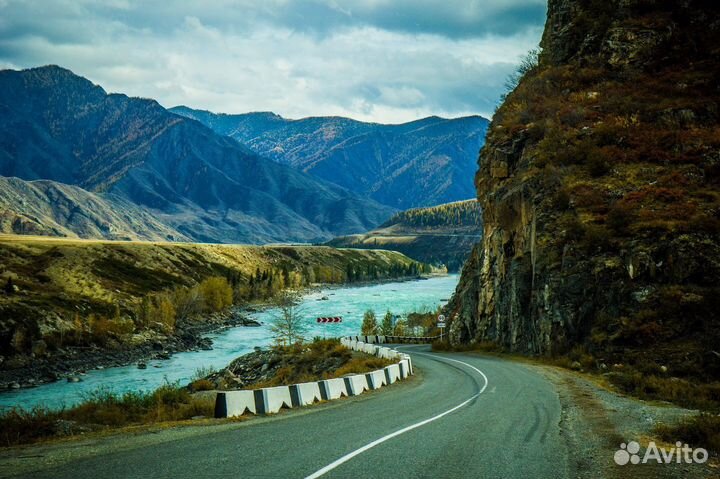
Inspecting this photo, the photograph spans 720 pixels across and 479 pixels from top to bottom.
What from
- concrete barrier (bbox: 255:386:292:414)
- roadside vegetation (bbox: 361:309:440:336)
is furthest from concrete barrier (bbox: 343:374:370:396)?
roadside vegetation (bbox: 361:309:440:336)

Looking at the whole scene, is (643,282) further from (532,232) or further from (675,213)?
(532,232)

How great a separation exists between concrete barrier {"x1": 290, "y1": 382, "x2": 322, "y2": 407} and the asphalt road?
677 mm

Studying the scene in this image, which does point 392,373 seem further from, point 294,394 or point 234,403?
point 234,403

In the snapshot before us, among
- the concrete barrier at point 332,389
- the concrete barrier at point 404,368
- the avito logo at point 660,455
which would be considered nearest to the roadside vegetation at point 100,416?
the concrete barrier at point 332,389

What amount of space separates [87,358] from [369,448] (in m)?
68.5

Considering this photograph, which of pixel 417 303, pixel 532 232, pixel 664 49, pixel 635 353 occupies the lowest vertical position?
pixel 417 303

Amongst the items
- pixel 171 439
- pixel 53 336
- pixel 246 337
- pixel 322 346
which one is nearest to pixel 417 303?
pixel 246 337

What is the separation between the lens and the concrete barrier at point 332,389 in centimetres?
1802

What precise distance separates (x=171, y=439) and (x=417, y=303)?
127745 millimetres

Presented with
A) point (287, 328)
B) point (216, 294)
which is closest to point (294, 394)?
point (287, 328)

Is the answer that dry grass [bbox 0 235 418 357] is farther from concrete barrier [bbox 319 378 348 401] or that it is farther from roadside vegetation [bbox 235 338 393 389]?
concrete barrier [bbox 319 378 348 401]

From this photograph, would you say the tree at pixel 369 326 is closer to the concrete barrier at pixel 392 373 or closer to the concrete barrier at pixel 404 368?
the concrete barrier at pixel 404 368

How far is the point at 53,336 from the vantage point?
2813 inches

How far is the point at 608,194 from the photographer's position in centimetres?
3409
